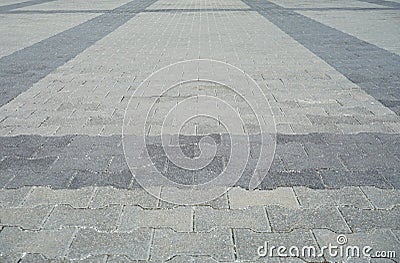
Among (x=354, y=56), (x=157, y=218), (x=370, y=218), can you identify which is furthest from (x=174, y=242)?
(x=354, y=56)

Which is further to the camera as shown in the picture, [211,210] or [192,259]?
[211,210]

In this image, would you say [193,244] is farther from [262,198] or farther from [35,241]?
[35,241]

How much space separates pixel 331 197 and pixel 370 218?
0.34m

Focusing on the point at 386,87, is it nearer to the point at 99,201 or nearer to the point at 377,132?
the point at 377,132

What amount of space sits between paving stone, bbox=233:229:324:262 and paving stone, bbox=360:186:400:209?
0.67m

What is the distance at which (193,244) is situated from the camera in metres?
2.82

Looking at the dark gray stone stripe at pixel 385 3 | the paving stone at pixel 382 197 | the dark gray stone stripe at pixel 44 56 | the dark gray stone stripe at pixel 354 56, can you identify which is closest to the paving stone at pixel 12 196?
the dark gray stone stripe at pixel 44 56

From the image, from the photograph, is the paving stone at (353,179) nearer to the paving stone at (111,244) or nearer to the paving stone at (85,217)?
the paving stone at (111,244)

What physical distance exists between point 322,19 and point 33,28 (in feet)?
26.0

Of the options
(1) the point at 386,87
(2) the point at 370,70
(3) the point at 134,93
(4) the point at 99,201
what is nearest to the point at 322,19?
(2) the point at 370,70

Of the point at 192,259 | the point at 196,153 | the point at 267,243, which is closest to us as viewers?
the point at 192,259

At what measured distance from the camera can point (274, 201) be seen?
3.31m

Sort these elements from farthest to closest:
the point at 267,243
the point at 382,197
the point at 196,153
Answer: the point at 196,153 → the point at 382,197 → the point at 267,243

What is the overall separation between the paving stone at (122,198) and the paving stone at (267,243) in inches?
28.2
